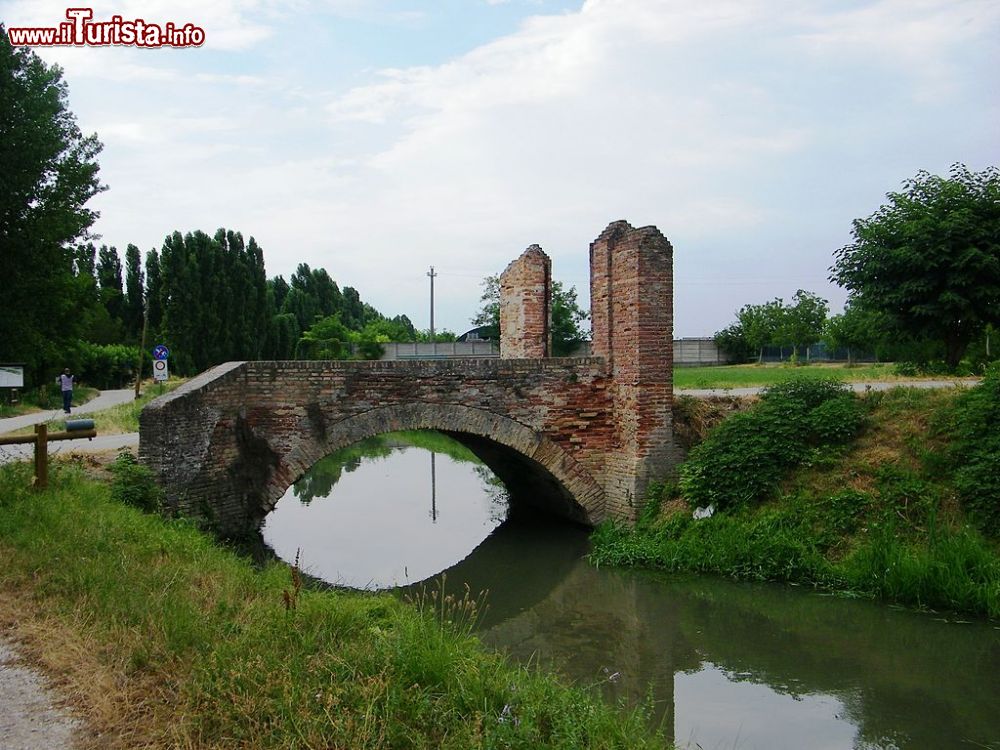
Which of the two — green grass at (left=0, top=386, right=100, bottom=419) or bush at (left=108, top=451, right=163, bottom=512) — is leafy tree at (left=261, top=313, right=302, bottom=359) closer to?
green grass at (left=0, top=386, right=100, bottom=419)

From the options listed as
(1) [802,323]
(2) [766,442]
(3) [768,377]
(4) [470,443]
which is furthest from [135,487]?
(1) [802,323]

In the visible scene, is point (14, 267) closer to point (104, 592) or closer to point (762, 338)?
point (104, 592)

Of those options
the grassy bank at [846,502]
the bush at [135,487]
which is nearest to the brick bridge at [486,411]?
the bush at [135,487]

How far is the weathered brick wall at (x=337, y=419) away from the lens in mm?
9227

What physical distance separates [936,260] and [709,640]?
10.6 m

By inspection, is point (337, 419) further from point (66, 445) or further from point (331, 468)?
point (331, 468)

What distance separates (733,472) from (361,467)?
503 inches

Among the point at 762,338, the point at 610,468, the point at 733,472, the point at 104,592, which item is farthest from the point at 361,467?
the point at 762,338

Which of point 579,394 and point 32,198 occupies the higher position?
point 32,198

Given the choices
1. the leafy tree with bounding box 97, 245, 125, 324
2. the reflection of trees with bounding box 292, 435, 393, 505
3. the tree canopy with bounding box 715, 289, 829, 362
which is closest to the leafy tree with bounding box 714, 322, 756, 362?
the tree canopy with bounding box 715, 289, 829, 362

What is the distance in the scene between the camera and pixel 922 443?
10000 millimetres

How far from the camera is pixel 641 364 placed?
1114 centimetres

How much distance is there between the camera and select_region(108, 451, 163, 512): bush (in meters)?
8.52

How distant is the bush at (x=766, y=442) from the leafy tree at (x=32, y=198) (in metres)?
9.10
